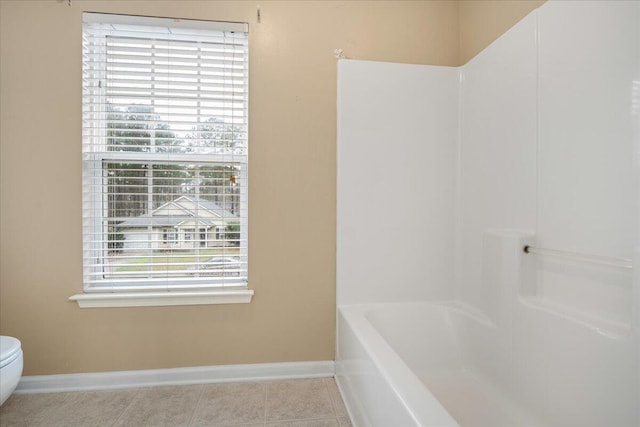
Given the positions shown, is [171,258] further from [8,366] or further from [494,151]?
[494,151]

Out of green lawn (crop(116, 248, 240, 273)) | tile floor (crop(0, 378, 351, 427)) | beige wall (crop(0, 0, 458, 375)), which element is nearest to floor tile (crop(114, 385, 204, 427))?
tile floor (crop(0, 378, 351, 427))

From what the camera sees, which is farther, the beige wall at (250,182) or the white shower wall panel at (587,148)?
the beige wall at (250,182)

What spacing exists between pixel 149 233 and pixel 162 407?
3.01 ft

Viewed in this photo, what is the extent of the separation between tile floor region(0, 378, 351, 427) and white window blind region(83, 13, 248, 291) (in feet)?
1.88

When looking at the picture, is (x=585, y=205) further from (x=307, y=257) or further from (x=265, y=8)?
(x=265, y=8)

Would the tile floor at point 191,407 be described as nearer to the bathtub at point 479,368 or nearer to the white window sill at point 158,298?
the bathtub at point 479,368

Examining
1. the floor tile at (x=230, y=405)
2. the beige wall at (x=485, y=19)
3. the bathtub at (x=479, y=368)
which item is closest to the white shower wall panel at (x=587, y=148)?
the bathtub at (x=479, y=368)

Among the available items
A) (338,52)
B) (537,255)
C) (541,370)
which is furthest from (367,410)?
(338,52)

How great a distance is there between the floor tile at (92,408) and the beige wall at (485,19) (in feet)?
9.03

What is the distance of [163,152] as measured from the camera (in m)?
1.77

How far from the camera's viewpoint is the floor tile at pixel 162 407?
146 centimetres

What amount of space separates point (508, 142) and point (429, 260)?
0.79 m

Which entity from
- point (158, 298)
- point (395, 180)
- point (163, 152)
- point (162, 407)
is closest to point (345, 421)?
point (162, 407)

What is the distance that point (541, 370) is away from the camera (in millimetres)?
1230
